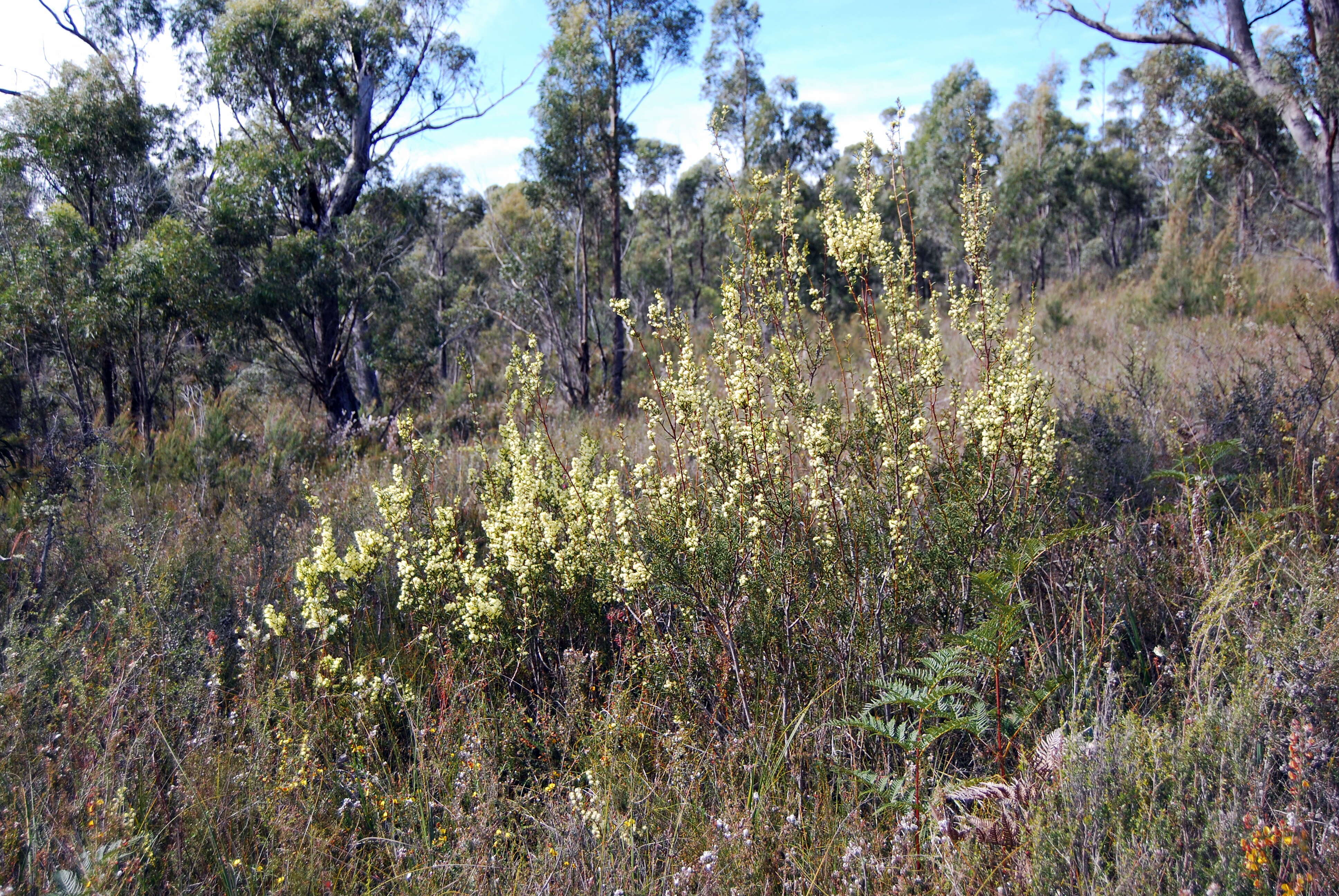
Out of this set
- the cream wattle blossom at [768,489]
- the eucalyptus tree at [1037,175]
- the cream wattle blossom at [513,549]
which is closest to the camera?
the cream wattle blossom at [768,489]

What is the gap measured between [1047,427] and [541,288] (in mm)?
10835

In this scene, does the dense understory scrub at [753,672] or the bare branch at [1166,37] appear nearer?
the dense understory scrub at [753,672]

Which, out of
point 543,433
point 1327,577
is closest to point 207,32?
point 543,433

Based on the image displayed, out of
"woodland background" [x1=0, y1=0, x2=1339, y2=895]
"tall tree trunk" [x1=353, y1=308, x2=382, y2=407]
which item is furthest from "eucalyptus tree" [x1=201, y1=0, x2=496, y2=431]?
"woodland background" [x1=0, y1=0, x2=1339, y2=895]

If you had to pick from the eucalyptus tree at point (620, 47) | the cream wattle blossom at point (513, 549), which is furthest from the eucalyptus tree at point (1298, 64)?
the cream wattle blossom at point (513, 549)

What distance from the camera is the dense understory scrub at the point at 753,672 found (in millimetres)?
1786

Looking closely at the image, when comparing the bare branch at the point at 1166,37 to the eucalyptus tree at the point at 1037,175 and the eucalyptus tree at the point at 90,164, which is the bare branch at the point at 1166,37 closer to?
the eucalyptus tree at the point at 1037,175

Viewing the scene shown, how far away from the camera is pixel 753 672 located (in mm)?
2445

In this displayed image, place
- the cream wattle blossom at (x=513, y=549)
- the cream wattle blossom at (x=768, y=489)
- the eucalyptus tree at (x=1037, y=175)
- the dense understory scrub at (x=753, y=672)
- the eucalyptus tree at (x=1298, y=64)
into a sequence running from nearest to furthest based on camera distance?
the dense understory scrub at (x=753, y=672), the cream wattle blossom at (x=768, y=489), the cream wattle blossom at (x=513, y=549), the eucalyptus tree at (x=1298, y=64), the eucalyptus tree at (x=1037, y=175)

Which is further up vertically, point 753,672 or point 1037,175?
point 1037,175

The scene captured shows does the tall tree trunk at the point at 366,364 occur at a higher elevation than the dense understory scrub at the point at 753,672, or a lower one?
higher

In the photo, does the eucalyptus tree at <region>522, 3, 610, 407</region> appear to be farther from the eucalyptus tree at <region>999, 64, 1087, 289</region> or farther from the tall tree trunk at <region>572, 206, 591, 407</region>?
the eucalyptus tree at <region>999, 64, 1087, 289</region>

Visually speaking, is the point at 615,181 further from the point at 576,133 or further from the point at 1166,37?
the point at 1166,37

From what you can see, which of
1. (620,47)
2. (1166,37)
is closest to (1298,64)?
(1166,37)
